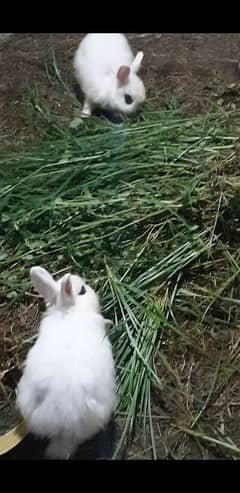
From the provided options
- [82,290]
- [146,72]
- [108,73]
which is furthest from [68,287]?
[146,72]

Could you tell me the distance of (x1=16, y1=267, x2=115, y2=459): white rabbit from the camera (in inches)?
96.8

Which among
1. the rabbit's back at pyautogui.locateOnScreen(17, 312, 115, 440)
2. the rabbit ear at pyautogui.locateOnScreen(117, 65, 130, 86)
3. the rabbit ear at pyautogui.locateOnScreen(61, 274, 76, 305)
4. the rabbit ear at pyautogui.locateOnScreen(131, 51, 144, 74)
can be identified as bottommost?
the rabbit's back at pyautogui.locateOnScreen(17, 312, 115, 440)

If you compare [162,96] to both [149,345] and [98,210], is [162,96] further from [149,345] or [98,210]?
[149,345]

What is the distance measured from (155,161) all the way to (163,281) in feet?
1.95

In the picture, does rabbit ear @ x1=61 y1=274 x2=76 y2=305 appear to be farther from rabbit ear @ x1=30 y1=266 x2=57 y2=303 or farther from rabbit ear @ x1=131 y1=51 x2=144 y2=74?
rabbit ear @ x1=131 y1=51 x2=144 y2=74

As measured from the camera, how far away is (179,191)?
10.7 ft

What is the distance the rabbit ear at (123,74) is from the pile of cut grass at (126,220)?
0.32 m

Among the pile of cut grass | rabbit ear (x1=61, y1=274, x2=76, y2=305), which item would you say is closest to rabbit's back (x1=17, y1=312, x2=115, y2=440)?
rabbit ear (x1=61, y1=274, x2=76, y2=305)

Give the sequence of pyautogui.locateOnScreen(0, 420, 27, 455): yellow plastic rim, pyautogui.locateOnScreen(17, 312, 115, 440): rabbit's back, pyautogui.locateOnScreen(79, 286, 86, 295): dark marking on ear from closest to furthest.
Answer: pyautogui.locateOnScreen(17, 312, 115, 440): rabbit's back < pyautogui.locateOnScreen(0, 420, 27, 455): yellow plastic rim < pyautogui.locateOnScreen(79, 286, 86, 295): dark marking on ear

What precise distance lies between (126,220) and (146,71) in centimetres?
130

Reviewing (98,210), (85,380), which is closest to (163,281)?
(98,210)

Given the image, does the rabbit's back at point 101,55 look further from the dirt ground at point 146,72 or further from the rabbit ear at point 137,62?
the dirt ground at point 146,72

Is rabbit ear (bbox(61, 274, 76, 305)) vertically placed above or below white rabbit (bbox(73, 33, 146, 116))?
below

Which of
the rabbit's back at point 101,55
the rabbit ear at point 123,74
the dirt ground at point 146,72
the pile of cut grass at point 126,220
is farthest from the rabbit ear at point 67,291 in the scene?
the rabbit's back at point 101,55
